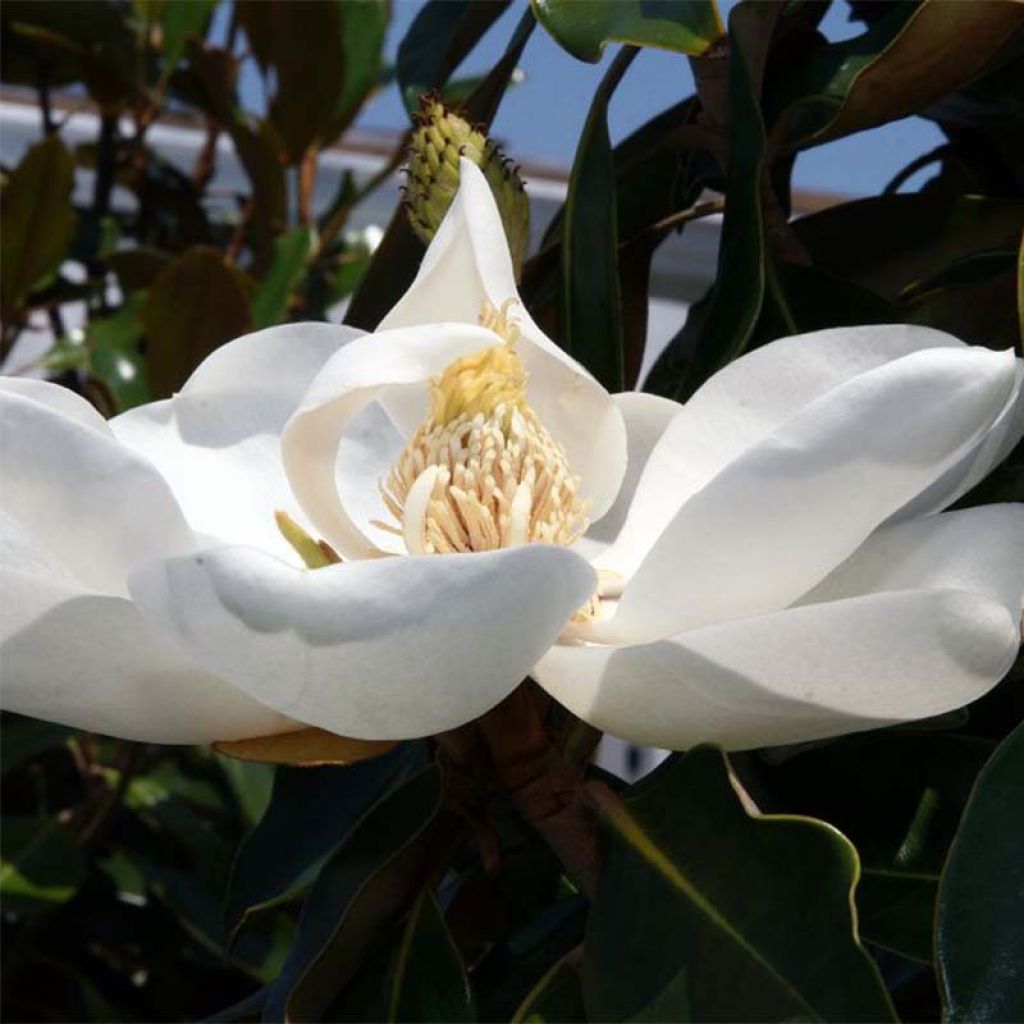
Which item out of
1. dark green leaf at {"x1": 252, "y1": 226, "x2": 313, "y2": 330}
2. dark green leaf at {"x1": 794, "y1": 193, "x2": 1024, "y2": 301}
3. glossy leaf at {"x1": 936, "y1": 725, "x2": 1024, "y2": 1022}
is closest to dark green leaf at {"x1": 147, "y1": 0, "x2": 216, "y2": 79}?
dark green leaf at {"x1": 252, "y1": 226, "x2": 313, "y2": 330}

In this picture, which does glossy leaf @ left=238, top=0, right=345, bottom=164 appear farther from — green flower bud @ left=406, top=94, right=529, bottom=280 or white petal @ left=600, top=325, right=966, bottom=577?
white petal @ left=600, top=325, right=966, bottom=577

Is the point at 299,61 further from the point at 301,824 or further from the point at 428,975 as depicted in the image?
the point at 428,975

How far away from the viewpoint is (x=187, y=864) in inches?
64.9

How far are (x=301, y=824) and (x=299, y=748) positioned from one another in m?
0.28

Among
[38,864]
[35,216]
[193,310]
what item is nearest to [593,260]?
[193,310]

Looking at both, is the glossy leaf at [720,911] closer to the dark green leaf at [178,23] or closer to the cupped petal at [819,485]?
the cupped petal at [819,485]

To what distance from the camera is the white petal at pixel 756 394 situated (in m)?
0.55

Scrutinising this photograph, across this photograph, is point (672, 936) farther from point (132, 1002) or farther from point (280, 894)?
point (132, 1002)

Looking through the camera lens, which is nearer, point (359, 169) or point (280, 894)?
point (280, 894)

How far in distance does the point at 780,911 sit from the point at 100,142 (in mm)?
1701

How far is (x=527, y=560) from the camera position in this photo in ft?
1.32

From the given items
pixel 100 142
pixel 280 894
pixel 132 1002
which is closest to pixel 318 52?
pixel 100 142

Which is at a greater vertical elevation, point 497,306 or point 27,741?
point 497,306

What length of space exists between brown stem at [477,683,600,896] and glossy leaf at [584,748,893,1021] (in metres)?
0.02
